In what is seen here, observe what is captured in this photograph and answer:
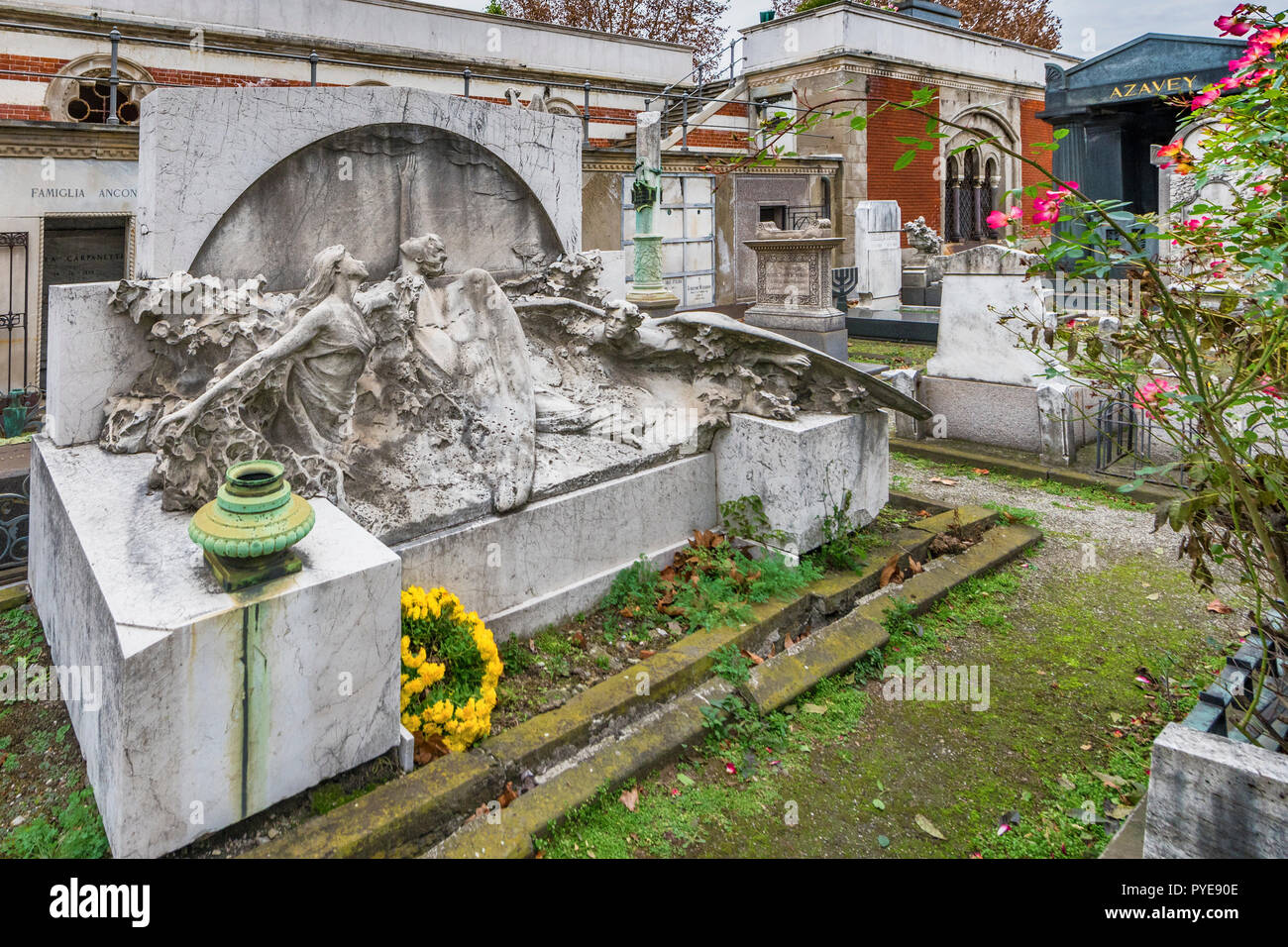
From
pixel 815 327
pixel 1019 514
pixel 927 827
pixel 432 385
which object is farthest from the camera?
pixel 815 327

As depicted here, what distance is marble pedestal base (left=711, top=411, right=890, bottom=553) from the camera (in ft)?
15.0

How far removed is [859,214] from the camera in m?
16.1

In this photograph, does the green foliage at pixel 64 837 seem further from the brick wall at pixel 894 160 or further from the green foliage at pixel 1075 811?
the brick wall at pixel 894 160

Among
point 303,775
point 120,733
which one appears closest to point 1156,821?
point 303,775

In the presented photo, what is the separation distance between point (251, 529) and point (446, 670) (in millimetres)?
1024

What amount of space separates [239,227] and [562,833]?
11.2 ft

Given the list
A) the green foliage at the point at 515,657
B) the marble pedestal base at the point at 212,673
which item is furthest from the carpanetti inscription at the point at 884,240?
the marble pedestal base at the point at 212,673

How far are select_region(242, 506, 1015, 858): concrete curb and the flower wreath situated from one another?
0.43 feet

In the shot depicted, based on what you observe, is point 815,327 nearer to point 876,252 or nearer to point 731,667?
point 876,252

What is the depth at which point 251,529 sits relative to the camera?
8.57 ft

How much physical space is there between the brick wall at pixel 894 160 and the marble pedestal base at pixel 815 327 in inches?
389

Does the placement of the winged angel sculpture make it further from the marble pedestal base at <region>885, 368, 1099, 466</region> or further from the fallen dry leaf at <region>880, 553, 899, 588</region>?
the marble pedestal base at <region>885, 368, 1099, 466</region>

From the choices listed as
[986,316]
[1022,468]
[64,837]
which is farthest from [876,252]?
[64,837]

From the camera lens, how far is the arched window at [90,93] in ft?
41.7
